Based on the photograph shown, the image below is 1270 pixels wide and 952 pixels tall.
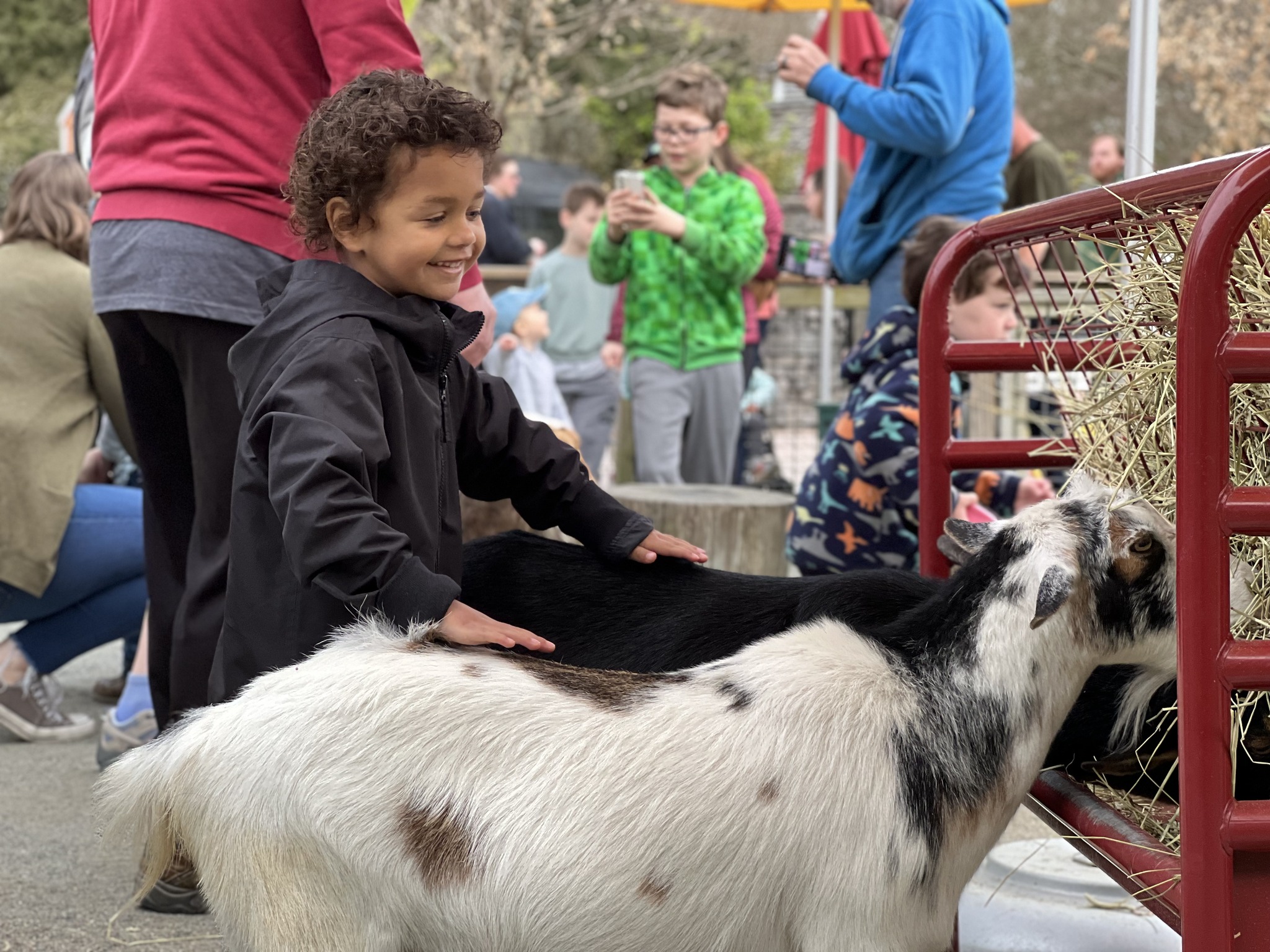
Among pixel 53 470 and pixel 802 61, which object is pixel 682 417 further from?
pixel 53 470

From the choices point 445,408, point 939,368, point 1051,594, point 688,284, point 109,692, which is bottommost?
point 109,692

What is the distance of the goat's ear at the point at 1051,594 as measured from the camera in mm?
1785

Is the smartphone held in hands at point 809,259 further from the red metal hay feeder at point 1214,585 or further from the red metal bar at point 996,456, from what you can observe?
the red metal hay feeder at point 1214,585

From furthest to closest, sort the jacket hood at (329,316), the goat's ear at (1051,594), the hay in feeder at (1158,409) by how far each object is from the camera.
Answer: the jacket hood at (329,316) → the hay in feeder at (1158,409) → the goat's ear at (1051,594)

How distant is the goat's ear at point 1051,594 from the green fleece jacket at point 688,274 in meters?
4.25

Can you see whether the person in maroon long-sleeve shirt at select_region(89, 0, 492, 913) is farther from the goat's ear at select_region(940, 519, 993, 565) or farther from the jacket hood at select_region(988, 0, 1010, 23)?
the jacket hood at select_region(988, 0, 1010, 23)

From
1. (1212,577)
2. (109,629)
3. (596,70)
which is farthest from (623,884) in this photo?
(596,70)

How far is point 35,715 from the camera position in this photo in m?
4.30

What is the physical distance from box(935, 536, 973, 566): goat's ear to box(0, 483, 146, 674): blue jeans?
2699 mm

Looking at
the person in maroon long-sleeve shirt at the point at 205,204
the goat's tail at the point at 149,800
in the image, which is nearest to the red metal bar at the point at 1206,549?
the goat's tail at the point at 149,800

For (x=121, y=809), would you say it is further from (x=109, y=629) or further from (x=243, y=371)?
(x=109, y=629)

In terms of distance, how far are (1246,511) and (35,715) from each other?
12.2 feet

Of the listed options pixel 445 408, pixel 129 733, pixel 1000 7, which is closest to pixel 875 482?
pixel 445 408

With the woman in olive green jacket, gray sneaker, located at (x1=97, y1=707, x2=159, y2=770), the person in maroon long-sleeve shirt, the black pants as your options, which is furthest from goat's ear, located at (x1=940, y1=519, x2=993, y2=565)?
the woman in olive green jacket
